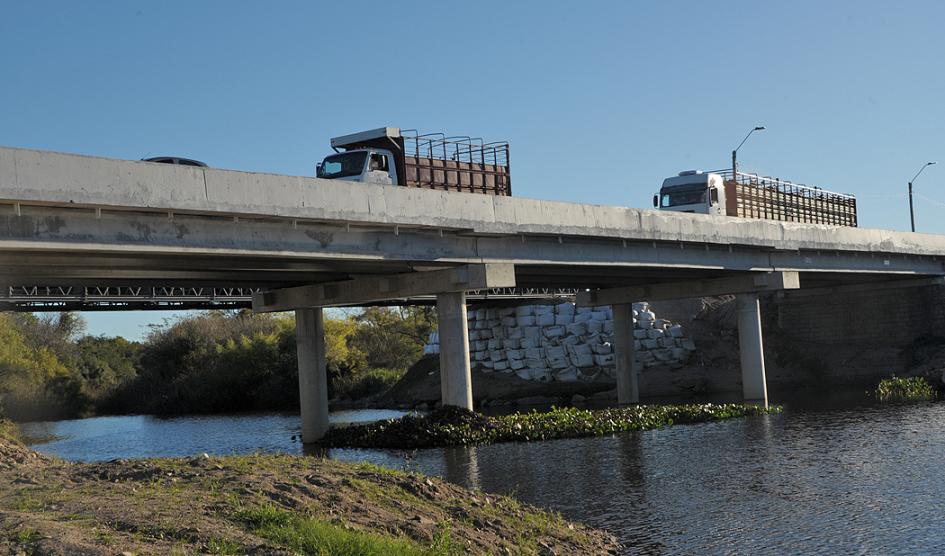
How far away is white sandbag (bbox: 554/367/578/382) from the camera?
62.1 metres

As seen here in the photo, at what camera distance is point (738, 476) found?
74.6 ft

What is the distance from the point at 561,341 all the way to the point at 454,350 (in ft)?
105

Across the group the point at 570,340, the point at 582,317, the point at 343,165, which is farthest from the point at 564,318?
the point at 343,165

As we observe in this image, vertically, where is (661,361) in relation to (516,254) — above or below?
below

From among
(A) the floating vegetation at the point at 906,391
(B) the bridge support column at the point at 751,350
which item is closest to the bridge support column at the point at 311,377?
(B) the bridge support column at the point at 751,350

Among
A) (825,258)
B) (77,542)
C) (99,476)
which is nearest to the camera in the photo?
(77,542)

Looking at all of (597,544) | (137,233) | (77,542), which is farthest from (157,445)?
(77,542)

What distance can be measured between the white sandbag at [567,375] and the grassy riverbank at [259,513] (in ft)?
145

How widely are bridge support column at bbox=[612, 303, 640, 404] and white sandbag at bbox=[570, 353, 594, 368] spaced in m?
11.6

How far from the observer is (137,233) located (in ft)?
76.3

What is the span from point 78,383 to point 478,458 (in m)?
52.9

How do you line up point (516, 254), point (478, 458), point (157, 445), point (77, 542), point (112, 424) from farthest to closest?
point (112, 424)
point (157, 445)
point (516, 254)
point (478, 458)
point (77, 542)

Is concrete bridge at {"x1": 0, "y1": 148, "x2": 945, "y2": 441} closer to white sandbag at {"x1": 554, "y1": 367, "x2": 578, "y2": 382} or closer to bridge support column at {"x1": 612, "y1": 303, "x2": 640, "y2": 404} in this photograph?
bridge support column at {"x1": 612, "y1": 303, "x2": 640, "y2": 404}

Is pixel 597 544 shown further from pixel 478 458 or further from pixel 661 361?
pixel 661 361
